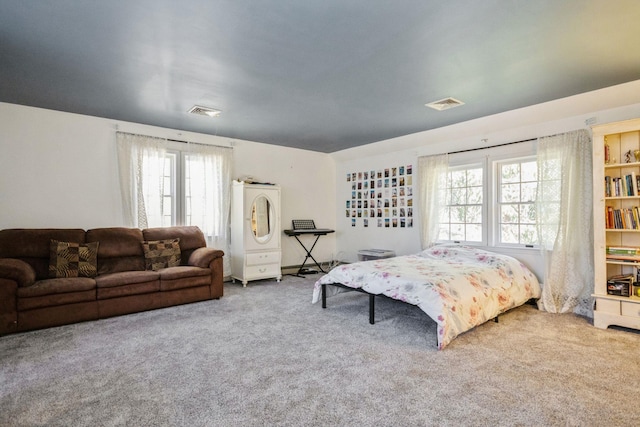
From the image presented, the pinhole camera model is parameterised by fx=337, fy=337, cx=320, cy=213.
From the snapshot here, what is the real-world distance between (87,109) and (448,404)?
4714 millimetres

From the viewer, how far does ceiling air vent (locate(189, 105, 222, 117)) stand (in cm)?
394

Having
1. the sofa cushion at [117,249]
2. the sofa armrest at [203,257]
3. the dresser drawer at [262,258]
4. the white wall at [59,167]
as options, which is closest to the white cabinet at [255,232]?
the dresser drawer at [262,258]

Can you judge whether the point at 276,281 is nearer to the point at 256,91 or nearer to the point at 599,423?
the point at 256,91

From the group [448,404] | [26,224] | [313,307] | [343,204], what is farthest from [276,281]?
[448,404]

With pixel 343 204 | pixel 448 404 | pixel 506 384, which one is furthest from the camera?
pixel 343 204

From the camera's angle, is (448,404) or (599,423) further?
(448,404)

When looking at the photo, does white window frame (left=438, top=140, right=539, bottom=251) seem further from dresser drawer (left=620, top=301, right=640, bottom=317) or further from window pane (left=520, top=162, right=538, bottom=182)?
dresser drawer (left=620, top=301, right=640, bottom=317)

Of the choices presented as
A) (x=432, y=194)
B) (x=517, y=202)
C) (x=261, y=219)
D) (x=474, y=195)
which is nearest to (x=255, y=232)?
(x=261, y=219)

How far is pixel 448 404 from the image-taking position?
6.30 ft

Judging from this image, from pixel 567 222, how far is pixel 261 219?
13.1 ft

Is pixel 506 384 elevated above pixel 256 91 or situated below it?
below

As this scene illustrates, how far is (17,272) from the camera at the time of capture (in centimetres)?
308

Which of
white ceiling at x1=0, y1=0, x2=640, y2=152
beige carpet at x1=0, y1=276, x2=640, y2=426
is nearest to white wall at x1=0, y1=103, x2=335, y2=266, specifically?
white ceiling at x1=0, y1=0, x2=640, y2=152

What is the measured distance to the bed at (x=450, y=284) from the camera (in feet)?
9.29
